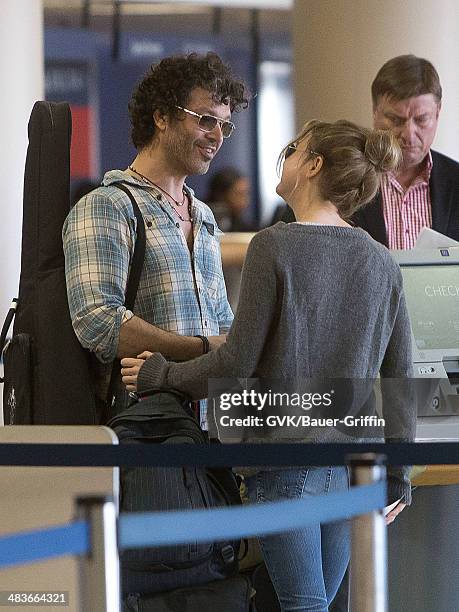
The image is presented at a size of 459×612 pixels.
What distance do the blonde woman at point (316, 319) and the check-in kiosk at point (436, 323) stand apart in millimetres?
257

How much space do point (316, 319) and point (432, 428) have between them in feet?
1.86

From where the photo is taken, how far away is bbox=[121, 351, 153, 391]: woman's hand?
9.38 ft

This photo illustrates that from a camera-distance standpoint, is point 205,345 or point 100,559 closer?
point 100,559

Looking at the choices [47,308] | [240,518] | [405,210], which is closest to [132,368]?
[47,308]

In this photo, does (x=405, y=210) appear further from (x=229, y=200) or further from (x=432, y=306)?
(x=229, y=200)

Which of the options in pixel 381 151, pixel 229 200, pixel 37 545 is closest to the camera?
pixel 37 545

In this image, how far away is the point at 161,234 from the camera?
3064 millimetres

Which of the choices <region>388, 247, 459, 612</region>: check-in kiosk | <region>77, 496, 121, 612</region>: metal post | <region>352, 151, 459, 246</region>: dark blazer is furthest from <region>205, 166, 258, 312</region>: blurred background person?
<region>77, 496, 121, 612</region>: metal post

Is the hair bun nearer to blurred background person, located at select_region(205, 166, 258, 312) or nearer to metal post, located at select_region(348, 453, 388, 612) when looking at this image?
metal post, located at select_region(348, 453, 388, 612)

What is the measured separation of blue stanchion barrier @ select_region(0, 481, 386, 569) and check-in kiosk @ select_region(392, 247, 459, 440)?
0.87 meters

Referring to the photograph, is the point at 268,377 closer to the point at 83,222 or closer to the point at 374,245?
the point at 374,245

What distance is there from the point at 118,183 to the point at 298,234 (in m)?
0.67

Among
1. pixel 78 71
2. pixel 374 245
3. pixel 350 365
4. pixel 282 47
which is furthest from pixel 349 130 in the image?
pixel 282 47

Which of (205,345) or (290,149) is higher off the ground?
(290,149)
